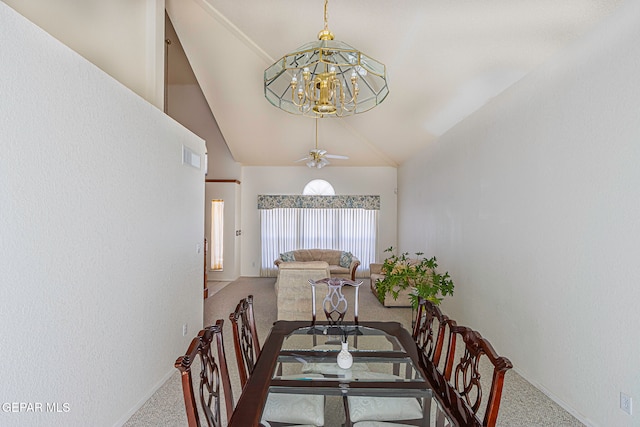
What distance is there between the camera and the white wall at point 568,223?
2088 mm

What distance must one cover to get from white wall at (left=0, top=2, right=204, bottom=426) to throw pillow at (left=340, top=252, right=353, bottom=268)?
4981 mm

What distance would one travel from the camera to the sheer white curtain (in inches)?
335

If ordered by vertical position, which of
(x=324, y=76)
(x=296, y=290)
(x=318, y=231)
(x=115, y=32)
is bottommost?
(x=296, y=290)

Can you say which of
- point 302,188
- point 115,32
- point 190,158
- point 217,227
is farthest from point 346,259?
point 115,32

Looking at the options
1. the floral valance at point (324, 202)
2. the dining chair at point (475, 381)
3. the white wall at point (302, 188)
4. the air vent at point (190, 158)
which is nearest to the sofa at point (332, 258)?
the white wall at point (302, 188)

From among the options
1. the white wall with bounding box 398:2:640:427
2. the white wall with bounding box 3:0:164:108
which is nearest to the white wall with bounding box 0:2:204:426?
the white wall with bounding box 3:0:164:108

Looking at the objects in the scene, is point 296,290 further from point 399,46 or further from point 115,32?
point 115,32

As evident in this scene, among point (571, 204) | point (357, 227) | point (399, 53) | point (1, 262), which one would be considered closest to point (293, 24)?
point (399, 53)

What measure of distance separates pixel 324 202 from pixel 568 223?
6177mm

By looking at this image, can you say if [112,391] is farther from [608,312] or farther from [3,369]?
[608,312]

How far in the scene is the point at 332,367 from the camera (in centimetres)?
190

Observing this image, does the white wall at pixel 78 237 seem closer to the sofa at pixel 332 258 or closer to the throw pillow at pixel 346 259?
the sofa at pixel 332 258

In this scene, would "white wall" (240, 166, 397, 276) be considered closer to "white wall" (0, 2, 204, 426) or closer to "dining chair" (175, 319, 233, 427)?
"white wall" (0, 2, 204, 426)

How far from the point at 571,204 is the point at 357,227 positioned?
→ 20.0 feet
